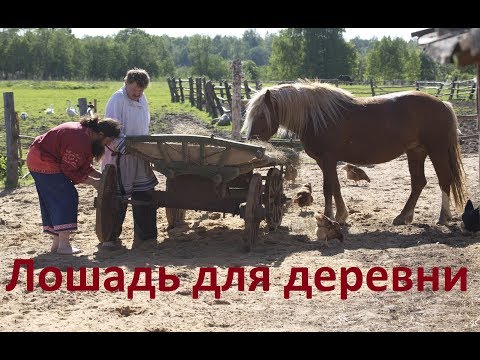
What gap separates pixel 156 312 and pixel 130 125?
3.12 metres

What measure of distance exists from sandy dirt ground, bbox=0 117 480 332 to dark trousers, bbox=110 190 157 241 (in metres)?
0.19

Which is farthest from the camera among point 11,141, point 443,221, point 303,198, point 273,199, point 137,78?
point 11,141

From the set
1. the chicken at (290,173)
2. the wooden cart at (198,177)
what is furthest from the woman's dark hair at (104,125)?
the chicken at (290,173)

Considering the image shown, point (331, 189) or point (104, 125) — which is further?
point (331, 189)

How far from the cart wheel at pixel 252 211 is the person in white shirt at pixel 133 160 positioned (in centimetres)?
121

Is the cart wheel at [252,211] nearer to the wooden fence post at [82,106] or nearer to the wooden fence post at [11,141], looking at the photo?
the wooden fence post at [11,141]

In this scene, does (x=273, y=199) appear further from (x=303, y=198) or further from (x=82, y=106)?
(x=82, y=106)

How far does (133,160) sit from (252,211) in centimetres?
157

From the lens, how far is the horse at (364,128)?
30.0 ft

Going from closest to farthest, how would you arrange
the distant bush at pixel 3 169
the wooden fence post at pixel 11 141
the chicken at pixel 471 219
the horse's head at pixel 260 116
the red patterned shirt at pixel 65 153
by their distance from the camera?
the red patterned shirt at pixel 65 153
the chicken at pixel 471 219
the horse's head at pixel 260 116
the wooden fence post at pixel 11 141
the distant bush at pixel 3 169

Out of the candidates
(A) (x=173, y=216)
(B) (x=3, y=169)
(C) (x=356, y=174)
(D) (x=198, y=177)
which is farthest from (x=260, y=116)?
(B) (x=3, y=169)

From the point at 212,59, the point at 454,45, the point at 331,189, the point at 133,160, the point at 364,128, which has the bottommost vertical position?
the point at 331,189

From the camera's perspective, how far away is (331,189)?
936cm

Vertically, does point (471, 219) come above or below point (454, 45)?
below
